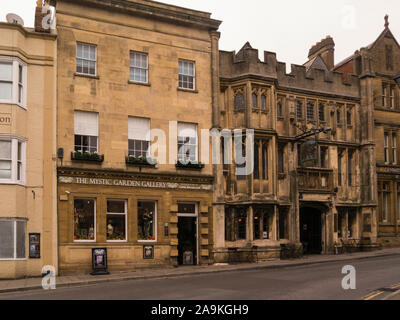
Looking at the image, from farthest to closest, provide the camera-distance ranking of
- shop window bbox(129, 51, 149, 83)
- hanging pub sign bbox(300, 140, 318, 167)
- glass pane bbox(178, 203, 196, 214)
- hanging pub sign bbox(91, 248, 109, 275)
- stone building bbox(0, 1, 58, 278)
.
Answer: hanging pub sign bbox(300, 140, 318, 167), glass pane bbox(178, 203, 196, 214), shop window bbox(129, 51, 149, 83), hanging pub sign bbox(91, 248, 109, 275), stone building bbox(0, 1, 58, 278)

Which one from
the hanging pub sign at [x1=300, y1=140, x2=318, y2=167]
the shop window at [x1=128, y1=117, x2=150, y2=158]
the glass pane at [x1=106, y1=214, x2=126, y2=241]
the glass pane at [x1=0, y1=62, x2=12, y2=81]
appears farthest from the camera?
the hanging pub sign at [x1=300, y1=140, x2=318, y2=167]

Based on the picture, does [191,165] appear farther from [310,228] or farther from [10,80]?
[310,228]

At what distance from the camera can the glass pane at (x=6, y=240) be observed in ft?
71.8

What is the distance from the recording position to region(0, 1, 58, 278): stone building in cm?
2212

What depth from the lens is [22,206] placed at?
74.3ft

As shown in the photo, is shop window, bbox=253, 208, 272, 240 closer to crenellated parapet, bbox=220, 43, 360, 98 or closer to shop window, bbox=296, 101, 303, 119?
shop window, bbox=296, 101, 303, 119

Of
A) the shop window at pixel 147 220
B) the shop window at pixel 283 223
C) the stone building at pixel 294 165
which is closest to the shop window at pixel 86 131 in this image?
the shop window at pixel 147 220

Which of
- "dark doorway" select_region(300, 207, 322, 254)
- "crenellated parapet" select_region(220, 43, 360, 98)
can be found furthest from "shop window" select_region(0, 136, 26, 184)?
"dark doorway" select_region(300, 207, 322, 254)

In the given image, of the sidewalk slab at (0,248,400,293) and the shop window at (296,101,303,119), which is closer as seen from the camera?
the sidewalk slab at (0,248,400,293)

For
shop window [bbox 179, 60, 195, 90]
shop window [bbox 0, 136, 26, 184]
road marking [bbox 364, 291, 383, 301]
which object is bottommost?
road marking [bbox 364, 291, 383, 301]

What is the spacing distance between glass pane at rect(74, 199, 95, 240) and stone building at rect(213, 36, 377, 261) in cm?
666

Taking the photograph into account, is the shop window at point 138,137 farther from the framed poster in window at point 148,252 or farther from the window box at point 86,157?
the framed poster in window at point 148,252

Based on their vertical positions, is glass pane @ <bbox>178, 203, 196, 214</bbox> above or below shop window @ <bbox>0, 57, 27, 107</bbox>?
below

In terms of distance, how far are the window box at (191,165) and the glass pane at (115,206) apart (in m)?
3.49
